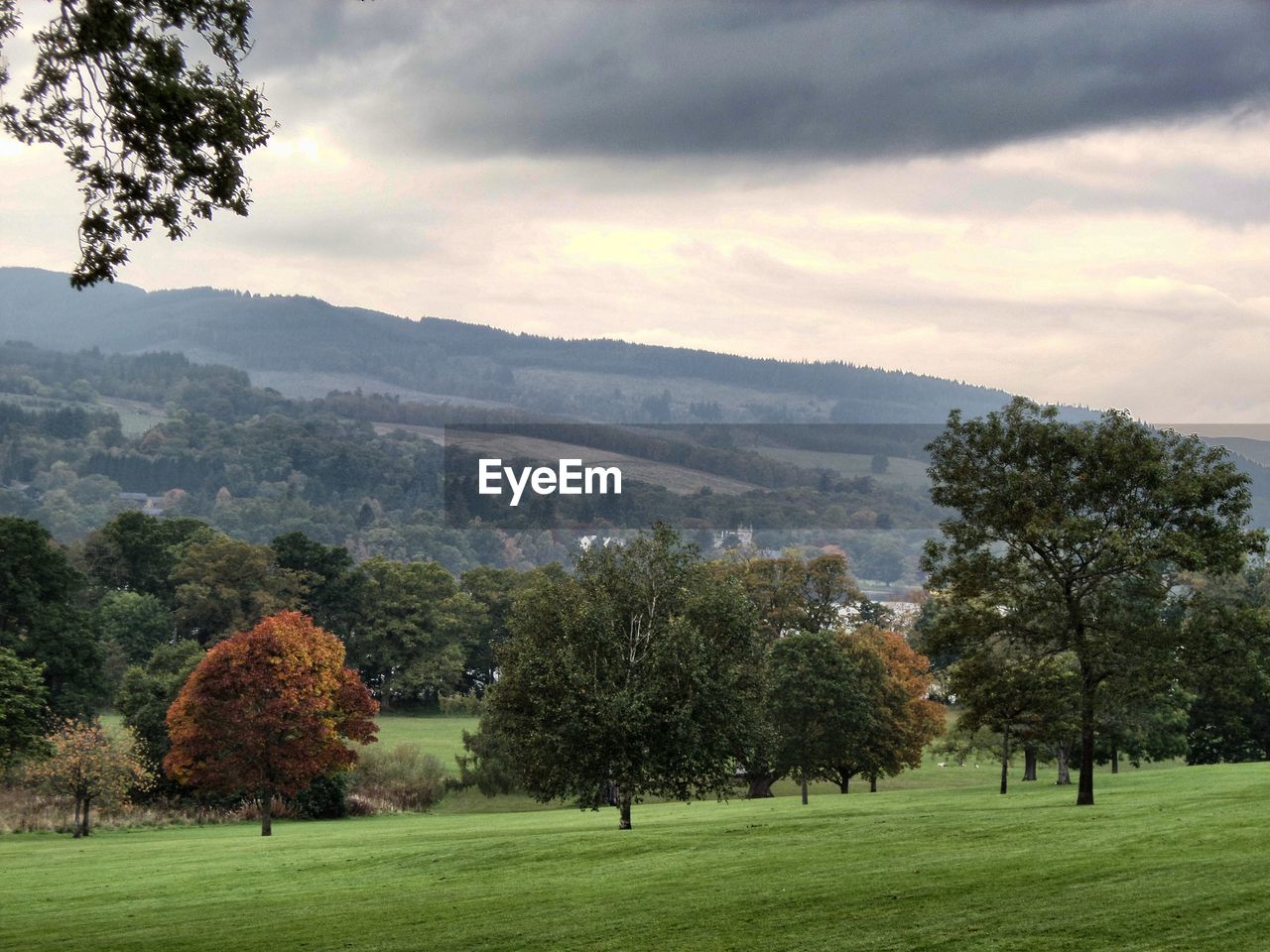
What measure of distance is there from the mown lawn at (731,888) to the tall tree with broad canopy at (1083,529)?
17.6 feet

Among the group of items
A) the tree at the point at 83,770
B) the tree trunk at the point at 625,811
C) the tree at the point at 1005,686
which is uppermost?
the tree at the point at 1005,686

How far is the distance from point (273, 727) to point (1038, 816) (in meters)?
37.3

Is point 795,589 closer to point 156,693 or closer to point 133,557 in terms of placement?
point 156,693

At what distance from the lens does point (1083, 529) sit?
44000 millimetres

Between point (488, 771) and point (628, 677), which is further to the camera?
point (488, 771)

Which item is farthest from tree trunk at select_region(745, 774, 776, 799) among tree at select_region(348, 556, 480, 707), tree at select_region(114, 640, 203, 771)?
tree at select_region(348, 556, 480, 707)

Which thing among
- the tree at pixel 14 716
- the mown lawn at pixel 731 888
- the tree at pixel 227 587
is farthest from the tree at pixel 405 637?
the mown lawn at pixel 731 888

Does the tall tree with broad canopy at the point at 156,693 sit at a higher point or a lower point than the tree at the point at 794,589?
lower

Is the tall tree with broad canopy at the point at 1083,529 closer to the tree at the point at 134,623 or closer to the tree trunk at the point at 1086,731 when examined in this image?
the tree trunk at the point at 1086,731

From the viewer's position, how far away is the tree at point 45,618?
89.4 metres

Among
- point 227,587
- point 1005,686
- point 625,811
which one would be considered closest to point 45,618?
point 227,587

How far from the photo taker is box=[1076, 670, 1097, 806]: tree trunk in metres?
45.4

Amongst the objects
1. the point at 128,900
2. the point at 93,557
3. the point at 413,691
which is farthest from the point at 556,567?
the point at 128,900

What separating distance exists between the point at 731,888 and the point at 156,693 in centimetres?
6349
